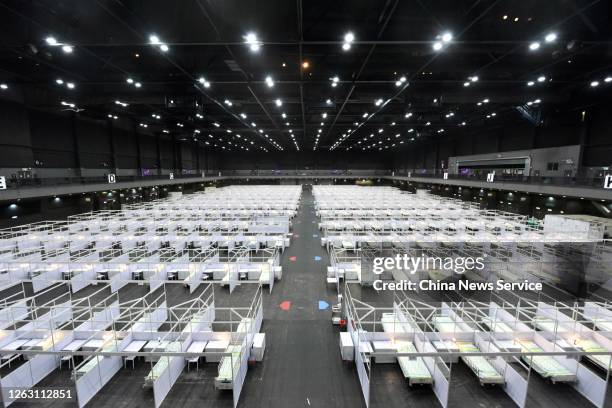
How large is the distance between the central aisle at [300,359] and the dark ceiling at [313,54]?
455 inches

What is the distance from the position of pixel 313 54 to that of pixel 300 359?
1496cm

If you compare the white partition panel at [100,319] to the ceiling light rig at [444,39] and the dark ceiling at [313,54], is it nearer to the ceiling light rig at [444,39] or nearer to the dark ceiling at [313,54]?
the dark ceiling at [313,54]

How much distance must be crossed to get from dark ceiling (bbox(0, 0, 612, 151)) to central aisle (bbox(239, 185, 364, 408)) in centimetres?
1155

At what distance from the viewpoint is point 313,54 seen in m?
15.5

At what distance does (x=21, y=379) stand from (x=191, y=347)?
4.29 m

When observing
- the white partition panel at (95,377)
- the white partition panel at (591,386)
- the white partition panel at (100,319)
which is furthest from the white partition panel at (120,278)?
the white partition panel at (591,386)

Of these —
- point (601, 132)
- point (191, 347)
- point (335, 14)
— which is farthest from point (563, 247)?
point (191, 347)

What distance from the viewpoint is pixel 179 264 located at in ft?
48.7

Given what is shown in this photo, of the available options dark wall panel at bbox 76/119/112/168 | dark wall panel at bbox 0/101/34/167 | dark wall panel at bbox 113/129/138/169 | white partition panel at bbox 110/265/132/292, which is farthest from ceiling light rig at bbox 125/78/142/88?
dark wall panel at bbox 113/129/138/169

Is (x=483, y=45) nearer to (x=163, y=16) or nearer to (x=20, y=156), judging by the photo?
(x=163, y=16)

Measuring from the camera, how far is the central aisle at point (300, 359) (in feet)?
24.3

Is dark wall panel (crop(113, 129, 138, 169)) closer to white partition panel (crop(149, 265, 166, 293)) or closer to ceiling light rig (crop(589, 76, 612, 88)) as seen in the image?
white partition panel (crop(149, 265, 166, 293))

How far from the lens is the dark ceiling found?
1155cm

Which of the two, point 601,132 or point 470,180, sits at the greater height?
point 601,132
